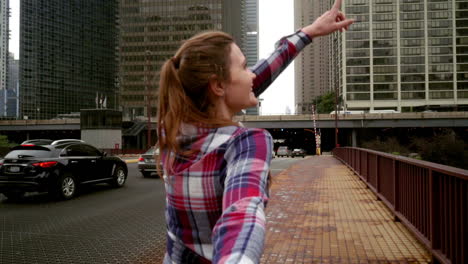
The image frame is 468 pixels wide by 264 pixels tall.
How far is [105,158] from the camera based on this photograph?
38.7 feet

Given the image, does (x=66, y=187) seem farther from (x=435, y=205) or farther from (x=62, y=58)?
(x=62, y=58)

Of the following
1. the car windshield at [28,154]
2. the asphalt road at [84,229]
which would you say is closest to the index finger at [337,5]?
the asphalt road at [84,229]

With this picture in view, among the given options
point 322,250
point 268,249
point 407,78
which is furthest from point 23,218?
point 407,78

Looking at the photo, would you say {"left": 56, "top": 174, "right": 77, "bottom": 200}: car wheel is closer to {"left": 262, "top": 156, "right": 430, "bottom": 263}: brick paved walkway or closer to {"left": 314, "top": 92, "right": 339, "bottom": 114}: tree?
{"left": 262, "top": 156, "right": 430, "bottom": 263}: brick paved walkway

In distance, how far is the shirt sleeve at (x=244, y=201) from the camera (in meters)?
0.85

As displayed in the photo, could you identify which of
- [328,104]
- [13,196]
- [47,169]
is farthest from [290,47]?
[328,104]

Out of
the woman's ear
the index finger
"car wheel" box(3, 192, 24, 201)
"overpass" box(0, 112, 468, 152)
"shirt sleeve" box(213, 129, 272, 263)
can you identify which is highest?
"overpass" box(0, 112, 468, 152)

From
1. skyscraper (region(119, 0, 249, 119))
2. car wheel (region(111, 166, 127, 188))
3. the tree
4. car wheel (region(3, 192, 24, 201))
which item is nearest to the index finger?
car wheel (region(3, 192, 24, 201))

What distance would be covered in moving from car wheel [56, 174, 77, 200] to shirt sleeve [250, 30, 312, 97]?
938 centimetres

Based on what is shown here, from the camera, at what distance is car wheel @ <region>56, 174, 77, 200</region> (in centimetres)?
966

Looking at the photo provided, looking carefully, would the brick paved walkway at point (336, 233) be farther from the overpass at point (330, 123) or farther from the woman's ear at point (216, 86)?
the overpass at point (330, 123)

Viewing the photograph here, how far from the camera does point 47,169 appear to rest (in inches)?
374

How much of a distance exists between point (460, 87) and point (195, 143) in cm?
12823

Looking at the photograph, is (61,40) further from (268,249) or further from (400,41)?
(268,249)
